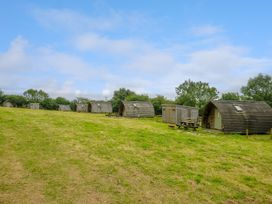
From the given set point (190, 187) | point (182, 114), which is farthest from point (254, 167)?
point (182, 114)

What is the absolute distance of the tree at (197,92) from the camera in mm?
69812

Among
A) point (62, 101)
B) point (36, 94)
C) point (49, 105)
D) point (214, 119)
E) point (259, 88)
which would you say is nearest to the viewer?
point (214, 119)

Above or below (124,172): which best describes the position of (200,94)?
above

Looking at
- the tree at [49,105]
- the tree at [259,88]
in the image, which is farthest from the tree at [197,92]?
the tree at [49,105]

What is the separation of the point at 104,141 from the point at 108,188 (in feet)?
22.8

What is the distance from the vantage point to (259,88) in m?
63.2

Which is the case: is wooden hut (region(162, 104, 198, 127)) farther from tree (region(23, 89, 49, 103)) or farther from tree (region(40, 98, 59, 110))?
tree (region(23, 89, 49, 103))

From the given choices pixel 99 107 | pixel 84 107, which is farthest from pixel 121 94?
pixel 99 107

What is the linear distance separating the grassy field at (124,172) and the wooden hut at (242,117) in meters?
11.3

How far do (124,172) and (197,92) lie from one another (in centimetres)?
6702

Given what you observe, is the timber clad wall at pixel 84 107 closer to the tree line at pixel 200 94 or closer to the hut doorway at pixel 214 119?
the tree line at pixel 200 94

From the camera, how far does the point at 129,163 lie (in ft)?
33.8

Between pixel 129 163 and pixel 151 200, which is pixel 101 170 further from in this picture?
pixel 151 200

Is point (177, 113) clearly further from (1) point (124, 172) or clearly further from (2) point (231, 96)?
(2) point (231, 96)
